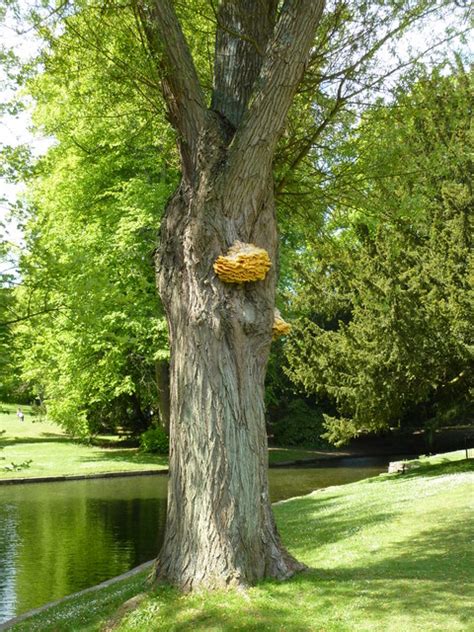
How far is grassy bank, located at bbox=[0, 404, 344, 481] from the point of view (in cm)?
2550

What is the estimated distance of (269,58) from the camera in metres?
7.39

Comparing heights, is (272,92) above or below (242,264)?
above

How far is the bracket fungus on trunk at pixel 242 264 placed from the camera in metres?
7.15

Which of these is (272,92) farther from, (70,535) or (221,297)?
(70,535)

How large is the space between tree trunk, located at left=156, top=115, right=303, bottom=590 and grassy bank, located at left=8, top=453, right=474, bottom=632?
0.34 metres

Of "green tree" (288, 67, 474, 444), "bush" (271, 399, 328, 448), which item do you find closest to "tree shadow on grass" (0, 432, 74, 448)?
"bush" (271, 399, 328, 448)

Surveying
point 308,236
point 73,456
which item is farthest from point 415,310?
point 73,456

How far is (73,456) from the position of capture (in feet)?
98.0

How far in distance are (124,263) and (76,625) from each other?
1928 centimetres

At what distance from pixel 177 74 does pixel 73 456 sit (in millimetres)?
24588

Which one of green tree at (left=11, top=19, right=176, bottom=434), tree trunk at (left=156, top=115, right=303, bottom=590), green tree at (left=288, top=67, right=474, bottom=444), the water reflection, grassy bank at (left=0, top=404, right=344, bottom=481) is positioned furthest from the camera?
grassy bank at (left=0, top=404, right=344, bottom=481)

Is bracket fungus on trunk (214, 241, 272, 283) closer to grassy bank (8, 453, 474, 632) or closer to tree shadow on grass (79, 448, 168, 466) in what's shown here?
grassy bank (8, 453, 474, 632)

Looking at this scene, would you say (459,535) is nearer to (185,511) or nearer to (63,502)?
(185,511)

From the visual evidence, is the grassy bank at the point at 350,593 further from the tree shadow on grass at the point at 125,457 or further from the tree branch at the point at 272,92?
the tree shadow on grass at the point at 125,457
